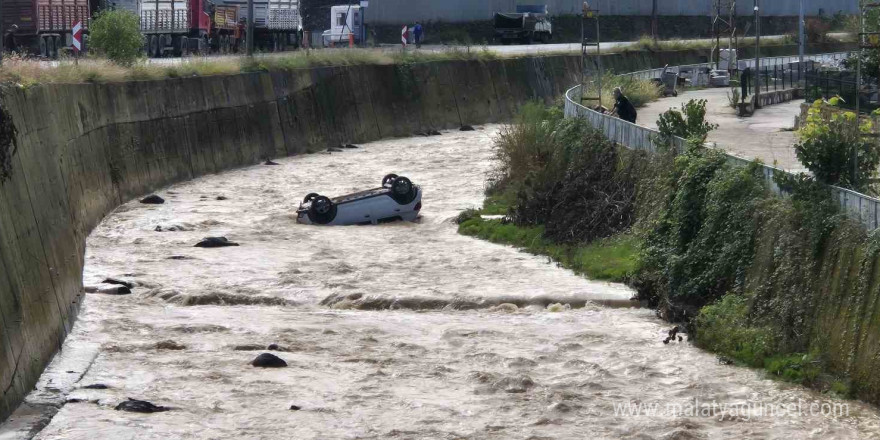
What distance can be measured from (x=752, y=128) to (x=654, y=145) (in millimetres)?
9933

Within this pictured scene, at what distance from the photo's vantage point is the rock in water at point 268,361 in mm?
18438

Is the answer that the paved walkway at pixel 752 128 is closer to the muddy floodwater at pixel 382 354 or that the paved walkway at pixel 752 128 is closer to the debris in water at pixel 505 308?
the debris in water at pixel 505 308

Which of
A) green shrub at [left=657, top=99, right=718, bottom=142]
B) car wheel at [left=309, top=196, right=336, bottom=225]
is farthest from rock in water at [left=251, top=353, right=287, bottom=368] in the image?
car wheel at [left=309, top=196, right=336, bottom=225]

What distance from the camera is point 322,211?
31125 mm

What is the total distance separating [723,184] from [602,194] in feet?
21.2

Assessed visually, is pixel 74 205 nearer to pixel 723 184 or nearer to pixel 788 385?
pixel 723 184

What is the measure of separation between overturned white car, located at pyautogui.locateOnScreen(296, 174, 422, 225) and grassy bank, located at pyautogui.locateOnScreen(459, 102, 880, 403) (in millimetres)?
1437

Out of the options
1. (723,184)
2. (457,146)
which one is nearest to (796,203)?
(723,184)

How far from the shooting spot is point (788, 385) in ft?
58.2

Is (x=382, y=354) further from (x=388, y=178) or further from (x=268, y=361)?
(x=388, y=178)

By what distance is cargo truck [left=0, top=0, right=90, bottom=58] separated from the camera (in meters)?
51.7

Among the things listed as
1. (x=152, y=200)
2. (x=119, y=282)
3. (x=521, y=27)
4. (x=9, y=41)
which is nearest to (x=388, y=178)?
(x=152, y=200)

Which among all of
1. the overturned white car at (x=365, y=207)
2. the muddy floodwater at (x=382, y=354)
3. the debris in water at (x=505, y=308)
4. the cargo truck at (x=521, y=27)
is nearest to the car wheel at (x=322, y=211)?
the overturned white car at (x=365, y=207)

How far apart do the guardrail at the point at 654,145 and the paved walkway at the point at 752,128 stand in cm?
138
